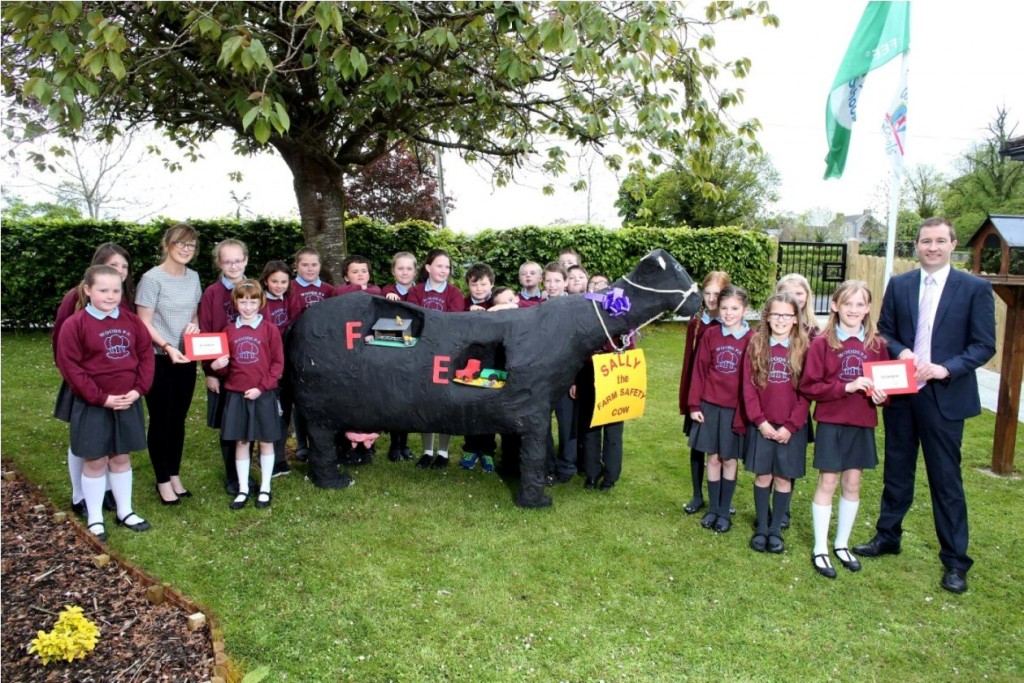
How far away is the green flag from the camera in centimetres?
605

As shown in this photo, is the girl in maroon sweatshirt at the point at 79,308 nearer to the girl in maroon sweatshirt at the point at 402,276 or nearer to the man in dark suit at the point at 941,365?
the girl in maroon sweatshirt at the point at 402,276

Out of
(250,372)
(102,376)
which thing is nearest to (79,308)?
(102,376)

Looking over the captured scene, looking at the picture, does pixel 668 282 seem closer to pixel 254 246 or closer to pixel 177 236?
pixel 177 236

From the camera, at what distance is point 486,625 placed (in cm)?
339

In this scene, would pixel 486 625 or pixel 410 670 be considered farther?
pixel 486 625

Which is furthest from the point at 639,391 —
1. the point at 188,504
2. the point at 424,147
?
the point at 424,147

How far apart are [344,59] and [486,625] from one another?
3403mm

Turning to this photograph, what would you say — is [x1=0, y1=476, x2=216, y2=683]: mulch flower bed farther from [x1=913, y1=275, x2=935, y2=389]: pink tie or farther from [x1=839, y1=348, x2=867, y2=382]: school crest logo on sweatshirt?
[x1=913, y1=275, x2=935, y2=389]: pink tie

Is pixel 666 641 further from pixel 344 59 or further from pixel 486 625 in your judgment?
pixel 344 59

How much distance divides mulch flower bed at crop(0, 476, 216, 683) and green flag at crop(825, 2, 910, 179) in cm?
693

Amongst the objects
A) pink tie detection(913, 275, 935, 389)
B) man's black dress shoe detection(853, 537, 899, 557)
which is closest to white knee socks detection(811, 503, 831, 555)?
man's black dress shoe detection(853, 537, 899, 557)

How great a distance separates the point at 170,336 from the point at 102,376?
0.62m

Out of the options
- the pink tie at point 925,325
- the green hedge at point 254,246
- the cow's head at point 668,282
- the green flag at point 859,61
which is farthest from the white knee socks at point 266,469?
the green hedge at point 254,246

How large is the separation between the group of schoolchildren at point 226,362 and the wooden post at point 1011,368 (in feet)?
11.1
